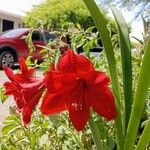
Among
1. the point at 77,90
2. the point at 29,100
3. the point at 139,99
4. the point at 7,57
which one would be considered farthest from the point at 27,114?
the point at 7,57

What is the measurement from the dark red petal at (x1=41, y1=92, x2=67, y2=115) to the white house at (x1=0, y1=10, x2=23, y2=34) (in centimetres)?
3617

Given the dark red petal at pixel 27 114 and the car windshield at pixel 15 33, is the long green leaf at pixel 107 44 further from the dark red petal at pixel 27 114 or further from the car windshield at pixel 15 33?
the car windshield at pixel 15 33

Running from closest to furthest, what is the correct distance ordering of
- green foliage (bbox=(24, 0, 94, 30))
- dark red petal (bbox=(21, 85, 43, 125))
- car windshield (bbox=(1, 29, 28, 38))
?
1. dark red petal (bbox=(21, 85, 43, 125))
2. car windshield (bbox=(1, 29, 28, 38))
3. green foliage (bbox=(24, 0, 94, 30))

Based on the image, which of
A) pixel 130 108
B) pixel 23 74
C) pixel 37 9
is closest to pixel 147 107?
pixel 130 108

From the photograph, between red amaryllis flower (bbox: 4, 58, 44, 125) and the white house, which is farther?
the white house

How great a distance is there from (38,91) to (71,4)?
3289cm

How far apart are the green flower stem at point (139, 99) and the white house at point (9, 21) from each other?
36.1 metres

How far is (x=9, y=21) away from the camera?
1515 inches

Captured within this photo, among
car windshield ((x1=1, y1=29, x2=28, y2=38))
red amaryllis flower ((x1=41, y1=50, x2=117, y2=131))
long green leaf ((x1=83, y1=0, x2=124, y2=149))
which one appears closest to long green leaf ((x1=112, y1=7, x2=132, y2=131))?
long green leaf ((x1=83, y1=0, x2=124, y2=149))

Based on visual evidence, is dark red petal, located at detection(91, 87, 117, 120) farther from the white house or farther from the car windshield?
the white house

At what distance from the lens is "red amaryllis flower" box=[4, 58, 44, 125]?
47.8 inches

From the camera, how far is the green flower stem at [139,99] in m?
1.17

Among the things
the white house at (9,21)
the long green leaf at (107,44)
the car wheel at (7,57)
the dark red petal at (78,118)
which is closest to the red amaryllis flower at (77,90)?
the dark red petal at (78,118)

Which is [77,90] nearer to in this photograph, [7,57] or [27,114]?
[27,114]
